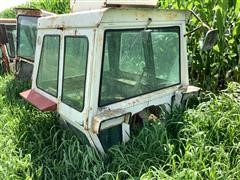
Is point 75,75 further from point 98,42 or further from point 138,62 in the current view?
point 138,62

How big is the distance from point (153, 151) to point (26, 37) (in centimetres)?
317

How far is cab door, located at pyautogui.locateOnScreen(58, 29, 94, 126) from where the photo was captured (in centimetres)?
272

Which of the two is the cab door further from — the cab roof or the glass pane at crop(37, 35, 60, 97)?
the glass pane at crop(37, 35, 60, 97)

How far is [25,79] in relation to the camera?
5086 millimetres

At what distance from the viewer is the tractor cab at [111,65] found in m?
2.69

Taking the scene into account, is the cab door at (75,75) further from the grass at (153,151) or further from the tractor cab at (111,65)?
the grass at (153,151)

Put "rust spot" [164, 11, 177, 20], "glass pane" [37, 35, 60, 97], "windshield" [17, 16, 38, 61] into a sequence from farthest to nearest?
1. "windshield" [17, 16, 38, 61]
2. "glass pane" [37, 35, 60, 97]
3. "rust spot" [164, 11, 177, 20]

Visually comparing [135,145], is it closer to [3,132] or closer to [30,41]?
[3,132]

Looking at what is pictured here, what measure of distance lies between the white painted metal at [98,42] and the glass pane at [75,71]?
0.18 ft

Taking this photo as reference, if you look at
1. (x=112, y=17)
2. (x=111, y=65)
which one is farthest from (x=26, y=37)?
(x=112, y=17)

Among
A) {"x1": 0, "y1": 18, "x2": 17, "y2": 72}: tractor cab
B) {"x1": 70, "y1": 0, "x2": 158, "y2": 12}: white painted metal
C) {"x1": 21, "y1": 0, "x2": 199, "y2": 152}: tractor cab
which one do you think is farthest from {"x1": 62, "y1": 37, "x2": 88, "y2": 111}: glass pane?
{"x1": 0, "y1": 18, "x2": 17, "y2": 72}: tractor cab

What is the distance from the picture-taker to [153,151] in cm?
286

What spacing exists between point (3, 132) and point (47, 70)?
0.78 meters

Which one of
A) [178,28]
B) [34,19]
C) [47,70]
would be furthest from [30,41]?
[178,28]
